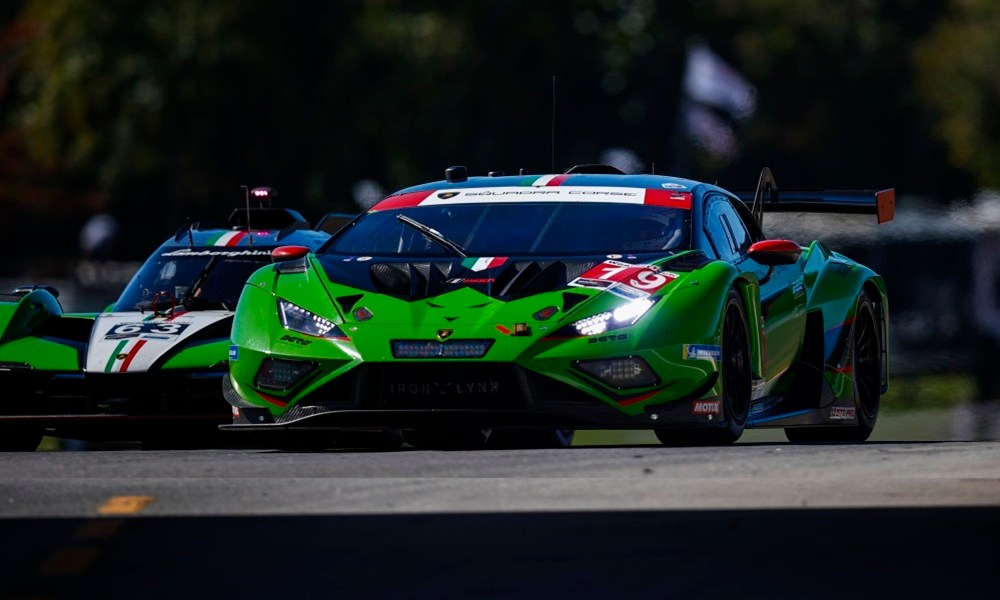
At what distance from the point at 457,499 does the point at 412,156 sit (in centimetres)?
3079

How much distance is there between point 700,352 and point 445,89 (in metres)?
28.6

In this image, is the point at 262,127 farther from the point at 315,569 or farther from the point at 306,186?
the point at 315,569

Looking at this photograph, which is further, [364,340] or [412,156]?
[412,156]

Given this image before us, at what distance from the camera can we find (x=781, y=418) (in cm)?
1048

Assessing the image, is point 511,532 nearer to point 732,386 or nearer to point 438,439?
point 732,386

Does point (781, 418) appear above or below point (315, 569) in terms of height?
below

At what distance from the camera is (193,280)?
1280cm

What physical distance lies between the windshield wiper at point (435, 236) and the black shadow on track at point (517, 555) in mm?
3672

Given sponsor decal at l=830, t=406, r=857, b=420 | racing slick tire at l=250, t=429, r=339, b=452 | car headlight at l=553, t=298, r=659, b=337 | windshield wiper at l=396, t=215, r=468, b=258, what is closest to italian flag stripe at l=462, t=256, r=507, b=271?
windshield wiper at l=396, t=215, r=468, b=258

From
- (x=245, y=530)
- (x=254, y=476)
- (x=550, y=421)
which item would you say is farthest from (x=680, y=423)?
(x=245, y=530)

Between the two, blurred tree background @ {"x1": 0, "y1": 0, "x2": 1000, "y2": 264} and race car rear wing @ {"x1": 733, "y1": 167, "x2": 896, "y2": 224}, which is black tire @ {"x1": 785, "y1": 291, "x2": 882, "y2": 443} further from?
blurred tree background @ {"x1": 0, "y1": 0, "x2": 1000, "y2": 264}

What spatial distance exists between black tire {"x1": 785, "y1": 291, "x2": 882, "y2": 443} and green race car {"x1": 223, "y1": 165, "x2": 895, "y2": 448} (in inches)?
36.3

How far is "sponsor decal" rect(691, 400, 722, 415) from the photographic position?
354 inches

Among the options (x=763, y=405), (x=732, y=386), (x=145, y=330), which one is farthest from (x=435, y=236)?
(x=145, y=330)
